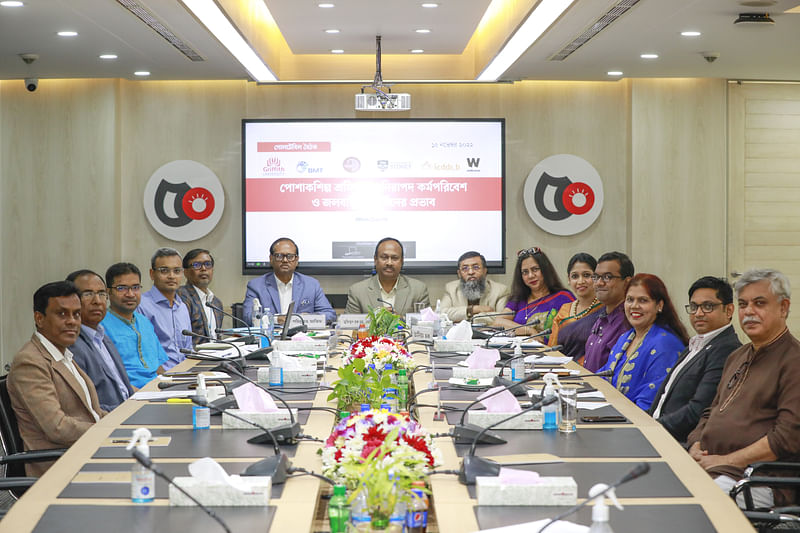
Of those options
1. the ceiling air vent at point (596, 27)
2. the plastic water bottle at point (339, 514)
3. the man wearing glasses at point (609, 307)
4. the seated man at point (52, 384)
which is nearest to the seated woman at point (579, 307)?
the man wearing glasses at point (609, 307)

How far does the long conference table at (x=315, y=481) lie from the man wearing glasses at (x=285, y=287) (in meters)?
3.89

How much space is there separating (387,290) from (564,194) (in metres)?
2.09

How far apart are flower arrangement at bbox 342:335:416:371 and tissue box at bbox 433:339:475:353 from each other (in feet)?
4.76

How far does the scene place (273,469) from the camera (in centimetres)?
235

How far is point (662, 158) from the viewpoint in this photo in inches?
328

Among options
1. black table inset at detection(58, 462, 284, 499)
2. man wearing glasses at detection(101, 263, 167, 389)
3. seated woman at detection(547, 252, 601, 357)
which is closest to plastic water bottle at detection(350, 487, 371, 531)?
black table inset at detection(58, 462, 284, 499)

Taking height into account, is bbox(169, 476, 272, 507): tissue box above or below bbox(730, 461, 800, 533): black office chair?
above

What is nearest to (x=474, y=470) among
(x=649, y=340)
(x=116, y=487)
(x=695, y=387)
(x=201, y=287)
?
(x=116, y=487)

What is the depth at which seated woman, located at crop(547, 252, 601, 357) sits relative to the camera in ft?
19.0

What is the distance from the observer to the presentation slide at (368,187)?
8.38 metres

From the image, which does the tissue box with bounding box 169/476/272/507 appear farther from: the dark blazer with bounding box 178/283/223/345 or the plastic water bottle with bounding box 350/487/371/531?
the dark blazer with bounding box 178/283/223/345

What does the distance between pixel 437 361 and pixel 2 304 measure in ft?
17.1

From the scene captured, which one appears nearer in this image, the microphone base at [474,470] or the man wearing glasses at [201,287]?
the microphone base at [474,470]

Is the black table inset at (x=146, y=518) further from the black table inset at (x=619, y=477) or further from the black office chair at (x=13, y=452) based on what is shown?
the black office chair at (x=13, y=452)
